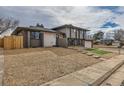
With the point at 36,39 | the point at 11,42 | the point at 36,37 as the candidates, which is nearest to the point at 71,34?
the point at 36,37

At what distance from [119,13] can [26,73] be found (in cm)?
587

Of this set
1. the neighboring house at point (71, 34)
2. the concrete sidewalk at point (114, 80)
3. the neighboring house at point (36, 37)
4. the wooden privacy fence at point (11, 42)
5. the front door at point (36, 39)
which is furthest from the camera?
the neighboring house at point (71, 34)

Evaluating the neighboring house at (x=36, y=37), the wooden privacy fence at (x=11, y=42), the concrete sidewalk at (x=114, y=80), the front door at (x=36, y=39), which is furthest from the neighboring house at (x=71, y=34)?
the concrete sidewalk at (x=114, y=80)

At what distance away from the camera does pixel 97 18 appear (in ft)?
29.8

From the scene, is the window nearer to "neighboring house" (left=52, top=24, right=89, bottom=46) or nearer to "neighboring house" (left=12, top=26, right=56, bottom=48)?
"neighboring house" (left=12, top=26, right=56, bottom=48)

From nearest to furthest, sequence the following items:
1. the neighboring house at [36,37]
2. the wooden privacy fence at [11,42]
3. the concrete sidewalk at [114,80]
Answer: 1. the concrete sidewalk at [114,80]
2. the wooden privacy fence at [11,42]
3. the neighboring house at [36,37]

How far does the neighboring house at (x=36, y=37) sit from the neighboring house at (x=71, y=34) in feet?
9.01

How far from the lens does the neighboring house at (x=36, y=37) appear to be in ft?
45.2

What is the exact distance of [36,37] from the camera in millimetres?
14570

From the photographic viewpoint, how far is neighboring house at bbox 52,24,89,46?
19.2 m

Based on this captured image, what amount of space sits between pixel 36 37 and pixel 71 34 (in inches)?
269

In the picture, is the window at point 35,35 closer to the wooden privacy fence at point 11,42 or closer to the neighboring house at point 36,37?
the neighboring house at point 36,37
